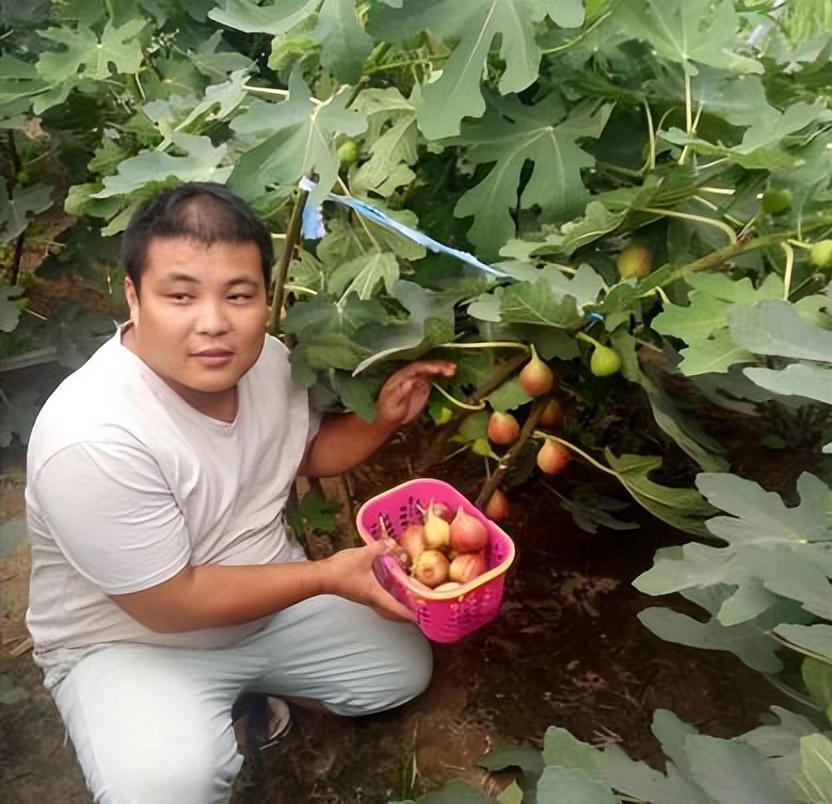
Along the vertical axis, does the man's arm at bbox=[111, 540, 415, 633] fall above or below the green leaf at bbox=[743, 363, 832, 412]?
below

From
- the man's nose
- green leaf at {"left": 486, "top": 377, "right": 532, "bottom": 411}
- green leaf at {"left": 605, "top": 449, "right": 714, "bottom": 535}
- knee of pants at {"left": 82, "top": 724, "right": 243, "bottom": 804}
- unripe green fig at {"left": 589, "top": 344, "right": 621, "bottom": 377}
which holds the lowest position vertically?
knee of pants at {"left": 82, "top": 724, "right": 243, "bottom": 804}

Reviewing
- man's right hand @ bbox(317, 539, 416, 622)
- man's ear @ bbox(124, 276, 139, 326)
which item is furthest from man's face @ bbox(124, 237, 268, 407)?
man's right hand @ bbox(317, 539, 416, 622)

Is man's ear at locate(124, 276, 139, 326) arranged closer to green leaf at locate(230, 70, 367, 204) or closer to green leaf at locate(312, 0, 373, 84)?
green leaf at locate(230, 70, 367, 204)

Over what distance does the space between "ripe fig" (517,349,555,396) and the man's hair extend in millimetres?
309

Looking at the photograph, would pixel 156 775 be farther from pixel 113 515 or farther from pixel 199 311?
pixel 199 311

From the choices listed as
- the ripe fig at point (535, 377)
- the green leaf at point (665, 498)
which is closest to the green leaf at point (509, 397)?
the ripe fig at point (535, 377)

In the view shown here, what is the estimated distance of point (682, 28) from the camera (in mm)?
898

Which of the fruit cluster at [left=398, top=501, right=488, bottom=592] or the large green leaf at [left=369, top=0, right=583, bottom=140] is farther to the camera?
the fruit cluster at [left=398, top=501, right=488, bottom=592]

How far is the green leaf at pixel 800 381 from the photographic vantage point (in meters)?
0.65

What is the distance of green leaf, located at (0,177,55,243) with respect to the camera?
1.24 meters

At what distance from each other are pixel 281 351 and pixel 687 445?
17.1 inches

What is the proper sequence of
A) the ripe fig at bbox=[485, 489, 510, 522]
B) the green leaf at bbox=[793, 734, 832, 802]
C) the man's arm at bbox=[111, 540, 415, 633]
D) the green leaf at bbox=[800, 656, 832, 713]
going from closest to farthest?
the green leaf at bbox=[793, 734, 832, 802] < the green leaf at bbox=[800, 656, 832, 713] < the man's arm at bbox=[111, 540, 415, 633] < the ripe fig at bbox=[485, 489, 510, 522]

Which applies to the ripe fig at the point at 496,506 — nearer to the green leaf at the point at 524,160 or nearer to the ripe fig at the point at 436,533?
the ripe fig at the point at 436,533

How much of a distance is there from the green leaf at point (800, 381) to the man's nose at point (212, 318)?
43 centimetres
